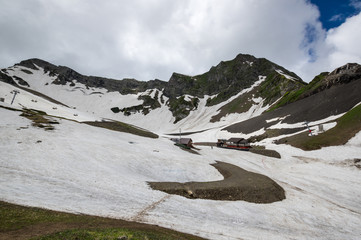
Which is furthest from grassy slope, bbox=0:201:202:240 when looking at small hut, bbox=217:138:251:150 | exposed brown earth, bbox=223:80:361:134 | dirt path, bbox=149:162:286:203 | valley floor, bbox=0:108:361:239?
exposed brown earth, bbox=223:80:361:134

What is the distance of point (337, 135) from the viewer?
4641 centimetres

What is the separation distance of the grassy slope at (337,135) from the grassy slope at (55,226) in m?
53.1

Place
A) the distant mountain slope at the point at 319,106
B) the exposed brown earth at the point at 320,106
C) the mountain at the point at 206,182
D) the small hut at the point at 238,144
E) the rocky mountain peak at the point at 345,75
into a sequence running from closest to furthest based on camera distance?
the mountain at the point at 206,182 → the exposed brown earth at the point at 320,106 → the distant mountain slope at the point at 319,106 → the small hut at the point at 238,144 → the rocky mountain peak at the point at 345,75

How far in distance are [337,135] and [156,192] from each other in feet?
173

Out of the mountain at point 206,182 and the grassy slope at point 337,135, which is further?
the grassy slope at point 337,135

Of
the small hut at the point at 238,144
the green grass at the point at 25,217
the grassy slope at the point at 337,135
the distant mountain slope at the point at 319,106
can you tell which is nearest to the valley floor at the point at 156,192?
the green grass at the point at 25,217

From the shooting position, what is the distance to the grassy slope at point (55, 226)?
7.59 meters

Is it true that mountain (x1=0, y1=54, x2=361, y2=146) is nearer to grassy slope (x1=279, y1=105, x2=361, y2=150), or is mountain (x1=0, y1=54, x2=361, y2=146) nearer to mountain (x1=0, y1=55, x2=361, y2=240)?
mountain (x1=0, y1=55, x2=361, y2=240)

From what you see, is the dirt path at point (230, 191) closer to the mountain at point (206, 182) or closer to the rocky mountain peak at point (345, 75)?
the mountain at point (206, 182)

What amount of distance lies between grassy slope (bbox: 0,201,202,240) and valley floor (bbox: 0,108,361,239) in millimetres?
1298

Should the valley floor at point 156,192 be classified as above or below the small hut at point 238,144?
below

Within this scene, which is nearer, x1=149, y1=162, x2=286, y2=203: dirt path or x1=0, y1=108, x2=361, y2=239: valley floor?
x1=0, y1=108, x2=361, y2=239: valley floor

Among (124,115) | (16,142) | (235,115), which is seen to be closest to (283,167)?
(16,142)

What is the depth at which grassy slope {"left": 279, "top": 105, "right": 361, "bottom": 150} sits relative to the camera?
146ft
